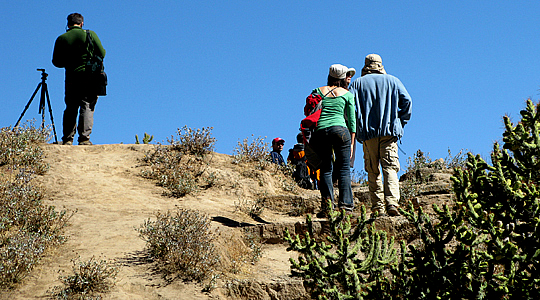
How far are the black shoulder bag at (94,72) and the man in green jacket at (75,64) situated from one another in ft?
→ 0.19

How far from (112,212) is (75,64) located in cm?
397

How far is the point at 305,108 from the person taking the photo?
7.53 m

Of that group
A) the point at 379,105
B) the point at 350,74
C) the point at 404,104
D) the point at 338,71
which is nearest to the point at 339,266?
the point at 379,105

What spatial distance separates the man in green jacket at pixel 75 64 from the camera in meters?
10.9

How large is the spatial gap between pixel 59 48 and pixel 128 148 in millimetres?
2226

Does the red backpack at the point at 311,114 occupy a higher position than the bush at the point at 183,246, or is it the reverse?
the red backpack at the point at 311,114

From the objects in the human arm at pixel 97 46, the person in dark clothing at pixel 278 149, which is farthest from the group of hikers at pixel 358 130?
the human arm at pixel 97 46

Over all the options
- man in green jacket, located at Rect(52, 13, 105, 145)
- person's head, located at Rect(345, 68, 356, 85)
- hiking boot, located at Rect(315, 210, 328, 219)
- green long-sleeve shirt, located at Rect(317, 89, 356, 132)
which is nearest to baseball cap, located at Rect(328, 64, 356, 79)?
person's head, located at Rect(345, 68, 356, 85)

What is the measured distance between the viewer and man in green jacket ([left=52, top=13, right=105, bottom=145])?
35.8 ft

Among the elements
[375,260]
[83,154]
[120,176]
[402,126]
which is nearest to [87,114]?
[83,154]

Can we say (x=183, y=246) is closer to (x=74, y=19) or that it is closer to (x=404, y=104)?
(x=404, y=104)

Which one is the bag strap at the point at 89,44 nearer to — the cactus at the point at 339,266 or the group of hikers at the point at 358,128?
the group of hikers at the point at 358,128

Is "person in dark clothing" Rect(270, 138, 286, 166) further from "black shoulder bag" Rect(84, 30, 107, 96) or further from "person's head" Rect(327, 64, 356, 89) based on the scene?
"person's head" Rect(327, 64, 356, 89)

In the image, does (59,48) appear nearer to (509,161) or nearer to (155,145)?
(155,145)
